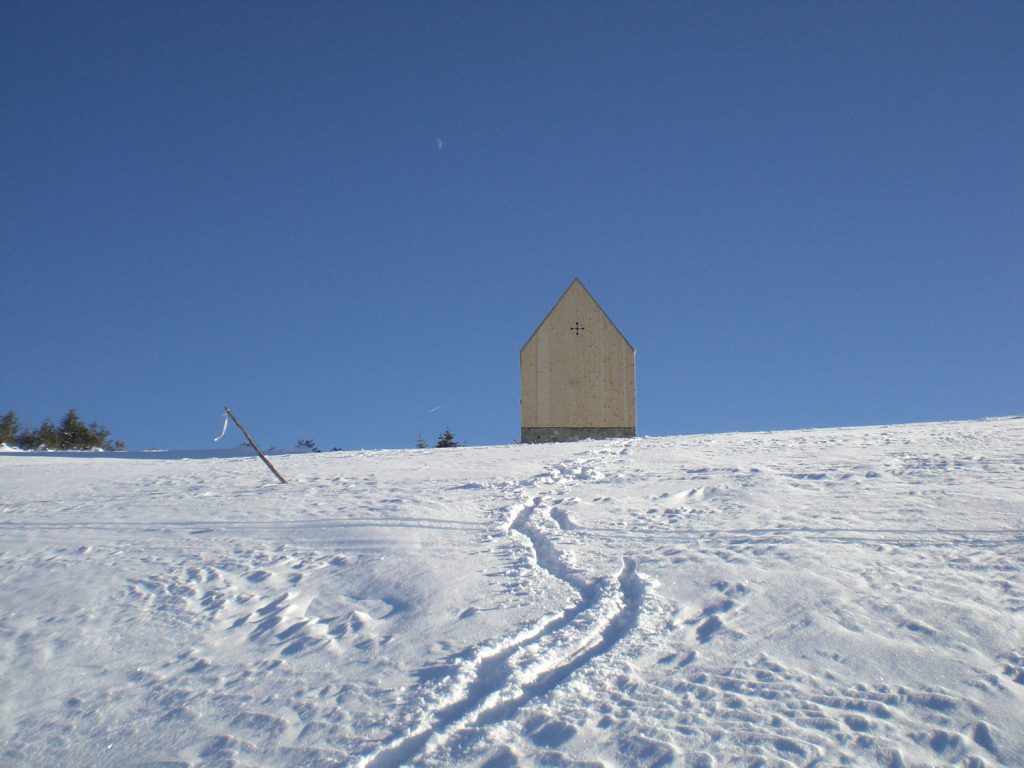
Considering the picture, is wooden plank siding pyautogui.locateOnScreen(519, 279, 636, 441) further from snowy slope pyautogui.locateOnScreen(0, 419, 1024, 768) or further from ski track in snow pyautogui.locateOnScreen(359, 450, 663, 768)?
ski track in snow pyautogui.locateOnScreen(359, 450, 663, 768)

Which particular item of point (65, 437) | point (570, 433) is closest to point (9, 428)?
point (65, 437)

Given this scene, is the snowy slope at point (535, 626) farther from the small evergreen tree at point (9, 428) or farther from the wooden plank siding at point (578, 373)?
the small evergreen tree at point (9, 428)

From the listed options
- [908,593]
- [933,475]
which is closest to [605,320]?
[933,475]

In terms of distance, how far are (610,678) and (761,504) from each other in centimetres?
412

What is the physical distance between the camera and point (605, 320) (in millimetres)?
23078

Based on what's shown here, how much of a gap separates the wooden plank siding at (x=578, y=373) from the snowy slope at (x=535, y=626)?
44.3ft

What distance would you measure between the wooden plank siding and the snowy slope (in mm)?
13511

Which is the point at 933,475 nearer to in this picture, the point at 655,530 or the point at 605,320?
the point at 655,530

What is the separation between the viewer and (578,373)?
22.9m

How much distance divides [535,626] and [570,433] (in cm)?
1785

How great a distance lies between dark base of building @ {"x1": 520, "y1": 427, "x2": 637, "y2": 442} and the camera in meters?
22.4

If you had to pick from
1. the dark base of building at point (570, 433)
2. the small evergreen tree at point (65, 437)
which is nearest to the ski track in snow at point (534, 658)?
the dark base of building at point (570, 433)

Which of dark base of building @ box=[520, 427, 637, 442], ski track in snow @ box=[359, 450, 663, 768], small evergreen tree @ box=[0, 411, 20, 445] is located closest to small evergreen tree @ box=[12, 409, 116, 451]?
small evergreen tree @ box=[0, 411, 20, 445]

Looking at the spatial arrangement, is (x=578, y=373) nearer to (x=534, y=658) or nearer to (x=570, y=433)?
(x=570, y=433)
